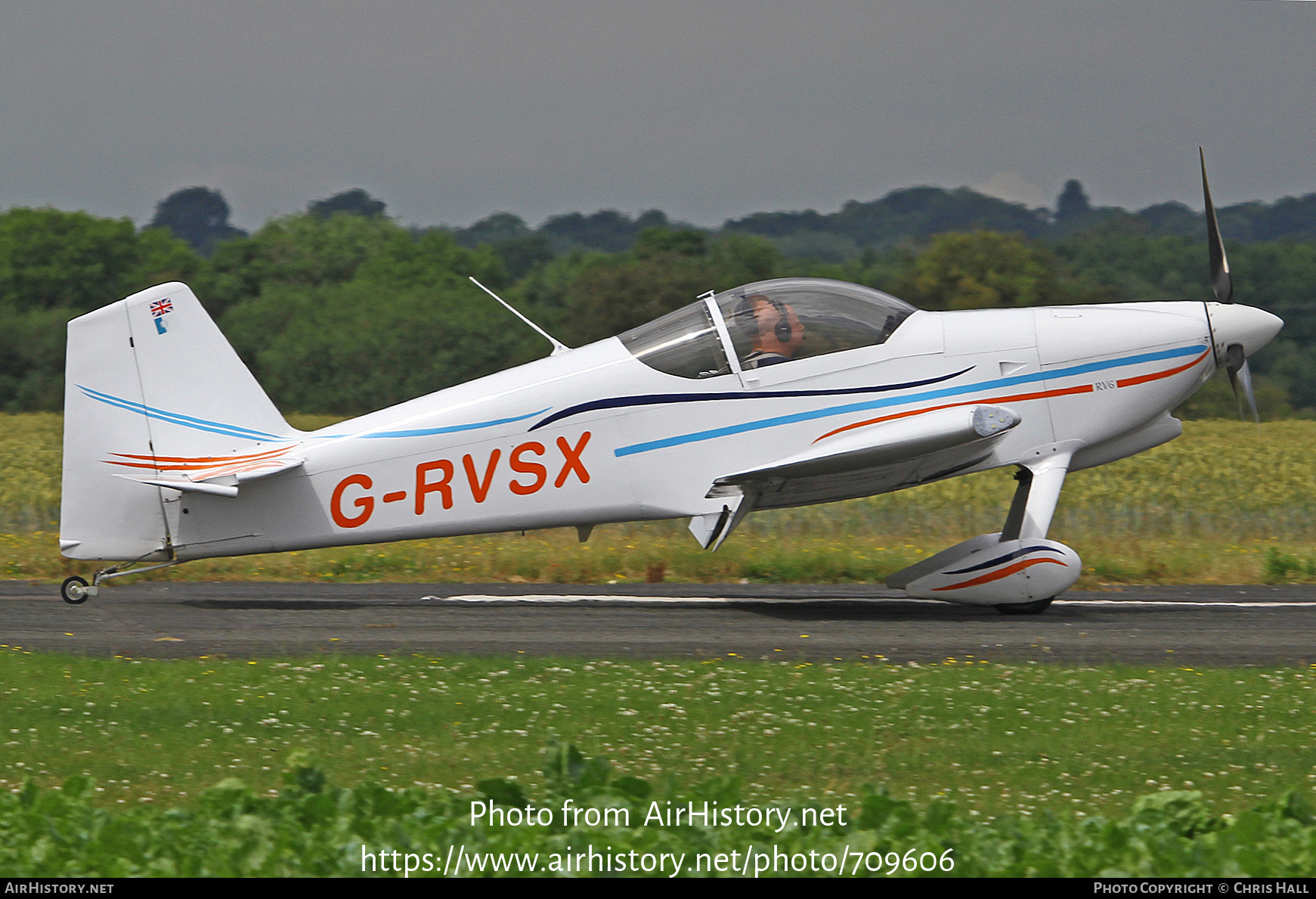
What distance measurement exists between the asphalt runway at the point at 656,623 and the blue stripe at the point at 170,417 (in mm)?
1500

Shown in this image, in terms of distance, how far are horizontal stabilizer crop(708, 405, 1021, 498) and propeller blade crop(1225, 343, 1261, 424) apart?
202 centimetres

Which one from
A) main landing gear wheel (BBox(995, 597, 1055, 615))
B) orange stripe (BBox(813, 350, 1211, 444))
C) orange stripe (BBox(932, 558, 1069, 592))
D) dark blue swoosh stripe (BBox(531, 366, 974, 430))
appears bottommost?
main landing gear wheel (BBox(995, 597, 1055, 615))

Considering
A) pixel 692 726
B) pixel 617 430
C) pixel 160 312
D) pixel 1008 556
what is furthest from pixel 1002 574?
pixel 160 312

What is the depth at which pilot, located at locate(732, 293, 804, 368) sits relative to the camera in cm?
1082

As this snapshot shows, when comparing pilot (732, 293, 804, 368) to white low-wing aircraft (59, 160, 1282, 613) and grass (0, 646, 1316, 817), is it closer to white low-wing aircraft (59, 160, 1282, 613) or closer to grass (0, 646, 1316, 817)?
white low-wing aircraft (59, 160, 1282, 613)

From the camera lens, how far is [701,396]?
10.9 metres

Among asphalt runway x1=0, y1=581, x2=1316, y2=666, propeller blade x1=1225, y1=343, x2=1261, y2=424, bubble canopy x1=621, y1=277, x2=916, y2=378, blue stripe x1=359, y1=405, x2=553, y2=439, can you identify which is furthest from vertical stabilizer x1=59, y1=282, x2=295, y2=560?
propeller blade x1=1225, y1=343, x2=1261, y2=424

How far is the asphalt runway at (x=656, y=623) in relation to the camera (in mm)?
9391

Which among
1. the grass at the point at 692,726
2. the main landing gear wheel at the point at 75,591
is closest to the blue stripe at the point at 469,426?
the grass at the point at 692,726

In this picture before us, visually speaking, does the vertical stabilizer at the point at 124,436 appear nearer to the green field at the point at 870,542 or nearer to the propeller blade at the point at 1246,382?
the green field at the point at 870,542

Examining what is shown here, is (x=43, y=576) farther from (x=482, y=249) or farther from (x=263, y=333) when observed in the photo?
(x=482, y=249)

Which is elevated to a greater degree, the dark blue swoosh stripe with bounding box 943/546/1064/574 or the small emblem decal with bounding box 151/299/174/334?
the small emblem decal with bounding box 151/299/174/334

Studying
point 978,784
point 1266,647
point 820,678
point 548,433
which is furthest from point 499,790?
point 1266,647

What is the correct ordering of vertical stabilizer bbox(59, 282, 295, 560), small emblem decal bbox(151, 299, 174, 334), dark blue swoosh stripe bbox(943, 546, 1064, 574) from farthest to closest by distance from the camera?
small emblem decal bbox(151, 299, 174, 334) → vertical stabilizer bbox(59, 282, 295, 560) → dark blue swoosh stripe bbox(943, 546, 1064, 574)
